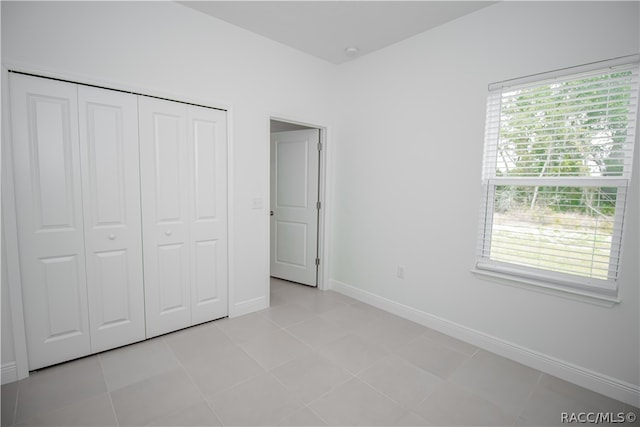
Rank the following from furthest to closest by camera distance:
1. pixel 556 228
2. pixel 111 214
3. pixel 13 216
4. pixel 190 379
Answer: pixel 111 214
pixel 556 228
pixel 190 379
pixel 13 216

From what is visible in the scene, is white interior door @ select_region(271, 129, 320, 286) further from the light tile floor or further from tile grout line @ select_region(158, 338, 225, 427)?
tile grout line @ select_region(158, 338, 225, 427)

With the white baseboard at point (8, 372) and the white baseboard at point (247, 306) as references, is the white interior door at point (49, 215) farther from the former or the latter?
the white baseboard at point (247, 306)

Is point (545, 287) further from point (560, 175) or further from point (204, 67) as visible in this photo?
point (204, 67)

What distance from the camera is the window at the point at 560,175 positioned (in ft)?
6.47

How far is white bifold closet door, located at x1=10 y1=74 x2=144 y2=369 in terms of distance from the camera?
6.64ft

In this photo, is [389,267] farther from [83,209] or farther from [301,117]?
[83,209]

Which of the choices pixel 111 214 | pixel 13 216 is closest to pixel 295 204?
pixel 111 214

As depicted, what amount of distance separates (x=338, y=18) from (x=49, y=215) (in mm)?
2740

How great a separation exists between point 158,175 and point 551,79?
10.2ft

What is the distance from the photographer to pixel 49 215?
210 centimetres

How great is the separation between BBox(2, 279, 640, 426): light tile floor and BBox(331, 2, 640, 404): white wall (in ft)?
1.17

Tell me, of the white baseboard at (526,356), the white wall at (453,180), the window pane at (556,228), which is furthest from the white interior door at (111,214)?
the window pane at (556,228)

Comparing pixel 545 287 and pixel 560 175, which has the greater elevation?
pixel 560 175

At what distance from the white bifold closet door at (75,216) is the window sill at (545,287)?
9.53 feet
